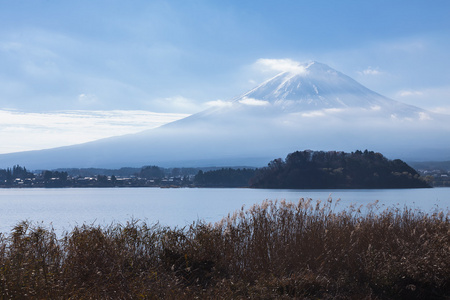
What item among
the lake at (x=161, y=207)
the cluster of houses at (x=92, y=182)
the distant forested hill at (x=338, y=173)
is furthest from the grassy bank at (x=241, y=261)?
the cluster of houses at (x=92, y=182)

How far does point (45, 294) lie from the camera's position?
5238 millimetres

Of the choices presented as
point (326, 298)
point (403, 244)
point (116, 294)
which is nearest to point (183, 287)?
point (116, 294)

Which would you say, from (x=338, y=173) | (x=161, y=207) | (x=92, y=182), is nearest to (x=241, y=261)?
(x=161, y=207)

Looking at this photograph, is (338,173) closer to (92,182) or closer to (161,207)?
(161,207)

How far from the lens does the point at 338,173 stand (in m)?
54.4

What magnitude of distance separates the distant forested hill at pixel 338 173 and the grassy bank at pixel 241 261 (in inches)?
1804

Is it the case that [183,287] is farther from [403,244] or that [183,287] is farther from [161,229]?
[403,244]

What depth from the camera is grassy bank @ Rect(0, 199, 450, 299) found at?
590 centimetres

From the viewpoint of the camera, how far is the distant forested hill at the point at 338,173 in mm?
52938

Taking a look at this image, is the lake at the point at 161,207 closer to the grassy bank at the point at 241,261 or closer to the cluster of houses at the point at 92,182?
the grassy bank at the point at 241,261

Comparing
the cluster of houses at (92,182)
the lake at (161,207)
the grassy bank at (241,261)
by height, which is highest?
the cluster of houses at (92,182)

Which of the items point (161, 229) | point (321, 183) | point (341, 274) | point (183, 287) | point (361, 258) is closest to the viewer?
point (183, 287)

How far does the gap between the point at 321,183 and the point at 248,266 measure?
1920 inches

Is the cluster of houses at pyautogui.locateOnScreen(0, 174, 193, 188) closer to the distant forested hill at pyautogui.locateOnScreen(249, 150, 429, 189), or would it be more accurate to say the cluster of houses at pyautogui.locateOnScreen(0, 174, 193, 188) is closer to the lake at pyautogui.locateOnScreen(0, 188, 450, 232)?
the distant forested hill at pyautogui.locateOnScreen(249, 150, 429, 189)
